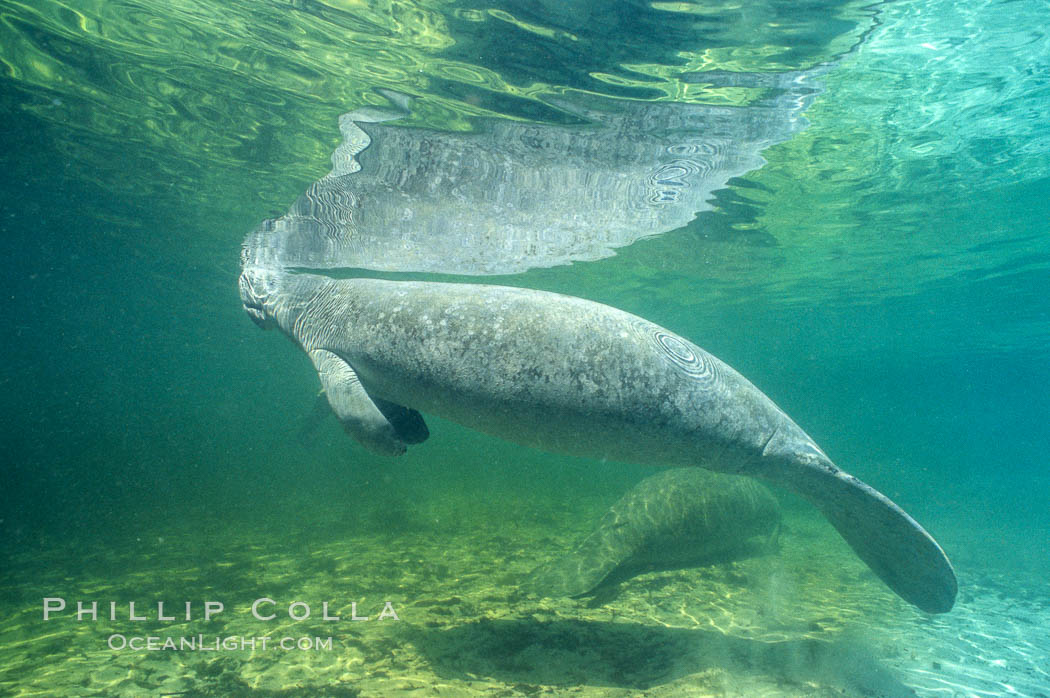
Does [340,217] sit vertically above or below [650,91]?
below

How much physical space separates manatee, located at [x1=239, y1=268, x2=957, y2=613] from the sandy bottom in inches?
68.3

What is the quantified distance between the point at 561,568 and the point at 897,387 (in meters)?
77.5

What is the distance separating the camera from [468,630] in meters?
5.24

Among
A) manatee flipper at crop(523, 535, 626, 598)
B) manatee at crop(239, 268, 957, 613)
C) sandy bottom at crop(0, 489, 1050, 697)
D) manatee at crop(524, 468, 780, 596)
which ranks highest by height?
manatee at crop(239, 268, 957, 613)

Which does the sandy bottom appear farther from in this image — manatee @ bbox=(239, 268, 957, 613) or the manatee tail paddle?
manatee @ bbox=(239, 268, 957, 613)

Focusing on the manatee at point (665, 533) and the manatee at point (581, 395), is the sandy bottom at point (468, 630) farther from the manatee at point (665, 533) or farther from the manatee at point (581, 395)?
the manatee at point (581, 395)

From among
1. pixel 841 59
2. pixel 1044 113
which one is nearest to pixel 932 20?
pixel 841 59

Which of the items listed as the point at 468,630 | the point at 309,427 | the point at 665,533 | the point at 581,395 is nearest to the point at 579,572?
the point at 665,533

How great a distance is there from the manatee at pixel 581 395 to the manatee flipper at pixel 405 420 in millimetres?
12

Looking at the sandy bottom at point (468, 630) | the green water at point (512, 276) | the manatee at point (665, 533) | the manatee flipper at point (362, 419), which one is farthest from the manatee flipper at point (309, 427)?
the manatee flipper at point (362, 419)

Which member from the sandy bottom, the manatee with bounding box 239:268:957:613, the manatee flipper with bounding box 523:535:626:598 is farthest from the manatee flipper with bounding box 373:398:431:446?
the manatee flipper with bounding box 523:535:626:598

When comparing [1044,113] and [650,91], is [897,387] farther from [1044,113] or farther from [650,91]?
[650,91]

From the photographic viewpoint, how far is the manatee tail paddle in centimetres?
346

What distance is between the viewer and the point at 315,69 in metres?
7.19
